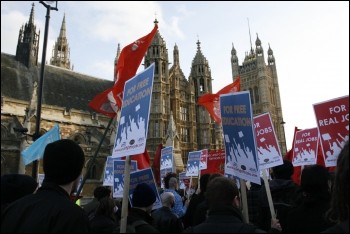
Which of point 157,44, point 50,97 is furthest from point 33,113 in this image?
point 157,44

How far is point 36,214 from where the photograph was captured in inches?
90.0

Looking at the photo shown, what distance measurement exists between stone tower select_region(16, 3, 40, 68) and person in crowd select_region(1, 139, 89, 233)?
116 feet

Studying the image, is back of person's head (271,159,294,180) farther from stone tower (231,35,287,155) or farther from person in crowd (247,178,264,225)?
stone tower (231,35,287,155)

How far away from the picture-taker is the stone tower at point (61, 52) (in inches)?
1957

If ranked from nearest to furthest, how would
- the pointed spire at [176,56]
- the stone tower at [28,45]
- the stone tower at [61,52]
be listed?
the stone tower at [28,45], the pointed spire at [176,56], the stone tower at [61,52]

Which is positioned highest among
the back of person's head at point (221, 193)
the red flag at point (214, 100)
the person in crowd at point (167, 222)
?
the red flag at point (214, 100)

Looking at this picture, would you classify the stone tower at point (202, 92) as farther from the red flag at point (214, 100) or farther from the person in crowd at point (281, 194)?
the person in crowd at point (281, 194)

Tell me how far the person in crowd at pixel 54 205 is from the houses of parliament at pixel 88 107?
23.5 meters

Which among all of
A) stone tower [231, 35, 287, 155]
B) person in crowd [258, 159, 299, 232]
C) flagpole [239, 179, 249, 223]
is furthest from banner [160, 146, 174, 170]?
stone tower [231, 35, 287, 155]

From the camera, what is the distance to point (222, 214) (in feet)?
8.91

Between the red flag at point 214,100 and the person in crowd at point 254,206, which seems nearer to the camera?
the person in crowd at point 254,206

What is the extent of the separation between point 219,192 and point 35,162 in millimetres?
6837

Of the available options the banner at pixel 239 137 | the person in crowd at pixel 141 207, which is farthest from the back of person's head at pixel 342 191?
the banner at pixel 239 137

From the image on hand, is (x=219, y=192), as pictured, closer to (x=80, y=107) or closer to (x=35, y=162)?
(x=35, y=162)
